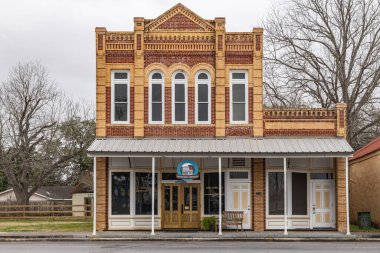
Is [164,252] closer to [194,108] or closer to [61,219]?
[194,108]

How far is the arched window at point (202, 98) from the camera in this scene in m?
30.0

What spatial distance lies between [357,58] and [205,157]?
1478 cm

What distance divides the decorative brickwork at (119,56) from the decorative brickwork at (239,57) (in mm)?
4511

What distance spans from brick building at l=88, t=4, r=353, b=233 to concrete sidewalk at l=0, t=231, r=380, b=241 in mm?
1624

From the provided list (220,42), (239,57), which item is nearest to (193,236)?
(239,57)

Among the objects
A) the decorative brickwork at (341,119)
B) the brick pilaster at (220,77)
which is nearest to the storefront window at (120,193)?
the brick pilaster at (220,77)

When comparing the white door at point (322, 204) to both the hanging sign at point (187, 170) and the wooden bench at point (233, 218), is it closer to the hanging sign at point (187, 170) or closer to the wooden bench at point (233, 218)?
the wooden bench at point (233, 218)

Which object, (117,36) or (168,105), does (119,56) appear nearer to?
(117,36)

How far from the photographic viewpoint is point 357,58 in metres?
38.6

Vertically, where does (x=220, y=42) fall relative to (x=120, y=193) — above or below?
above

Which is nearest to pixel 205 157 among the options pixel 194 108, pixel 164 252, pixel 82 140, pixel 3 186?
pixel 194 108

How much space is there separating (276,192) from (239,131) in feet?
10.7

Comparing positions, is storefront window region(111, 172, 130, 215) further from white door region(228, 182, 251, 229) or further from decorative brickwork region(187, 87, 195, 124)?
white door region(228, 182, 251, 229)

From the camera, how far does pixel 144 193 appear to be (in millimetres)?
29828
